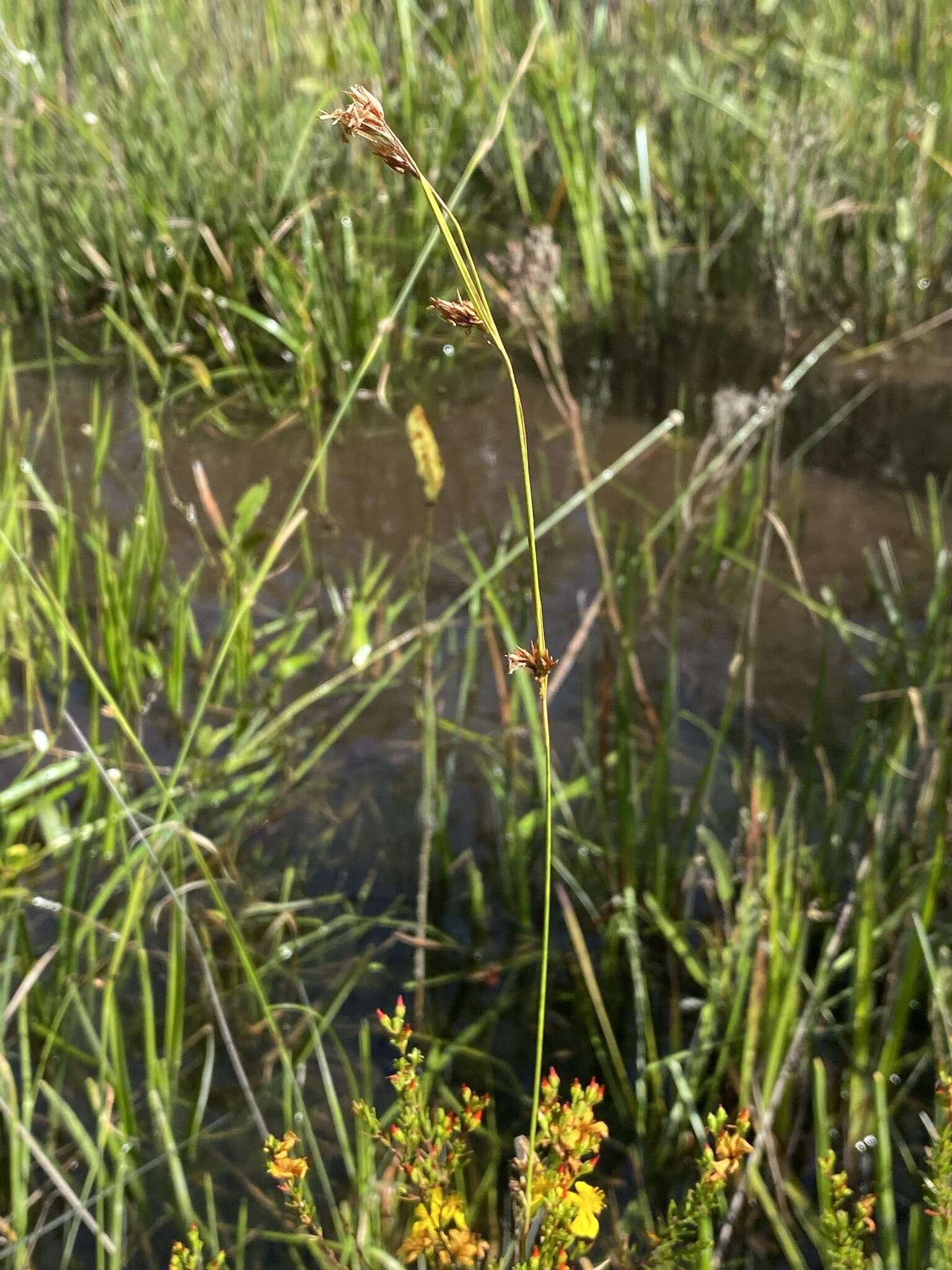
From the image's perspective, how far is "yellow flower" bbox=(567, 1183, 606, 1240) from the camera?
578 millimetres

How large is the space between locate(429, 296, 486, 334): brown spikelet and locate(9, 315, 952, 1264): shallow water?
841 millimetres

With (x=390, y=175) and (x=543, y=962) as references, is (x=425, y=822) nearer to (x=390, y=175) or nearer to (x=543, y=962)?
(x=543, y=962)

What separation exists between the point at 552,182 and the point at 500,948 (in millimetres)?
1862

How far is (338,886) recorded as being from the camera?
1.24 metres

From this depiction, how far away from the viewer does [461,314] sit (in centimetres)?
41

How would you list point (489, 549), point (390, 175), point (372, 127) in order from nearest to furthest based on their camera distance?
1. point (372, 127)
2. point (489, 549)
3. point (390, 175)

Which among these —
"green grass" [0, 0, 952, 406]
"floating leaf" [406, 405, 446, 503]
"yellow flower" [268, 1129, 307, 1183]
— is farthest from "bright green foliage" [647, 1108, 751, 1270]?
"green grass" [0, 0, 952, 406]

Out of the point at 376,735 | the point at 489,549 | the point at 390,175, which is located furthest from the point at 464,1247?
the point at 390,175

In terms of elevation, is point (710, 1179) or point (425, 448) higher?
point (425, 448)

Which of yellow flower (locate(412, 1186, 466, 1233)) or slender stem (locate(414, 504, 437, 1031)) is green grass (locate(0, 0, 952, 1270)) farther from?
yellow flower (locate(412, 1186, 466, 1233))

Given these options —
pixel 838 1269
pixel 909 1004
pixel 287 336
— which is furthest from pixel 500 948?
pixel 287 336

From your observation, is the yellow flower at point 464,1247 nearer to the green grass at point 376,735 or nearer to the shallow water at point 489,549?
the green grass at point 376,735

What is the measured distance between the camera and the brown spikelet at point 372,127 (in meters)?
0.40

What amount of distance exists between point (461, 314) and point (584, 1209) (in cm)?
45
